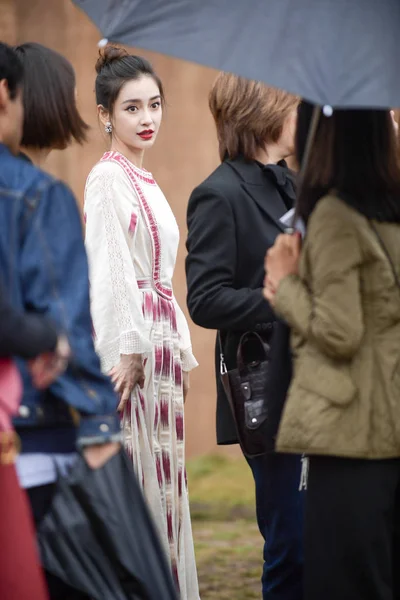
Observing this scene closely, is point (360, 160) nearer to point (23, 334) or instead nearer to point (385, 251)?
point (385, 251)

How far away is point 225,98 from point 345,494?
5.89 feet

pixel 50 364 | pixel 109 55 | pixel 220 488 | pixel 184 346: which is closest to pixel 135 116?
pixel 109 55

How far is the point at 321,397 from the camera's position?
3473 millimetres

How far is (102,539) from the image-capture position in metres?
3.14

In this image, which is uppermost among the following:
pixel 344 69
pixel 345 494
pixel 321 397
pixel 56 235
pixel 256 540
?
pixel 344 69

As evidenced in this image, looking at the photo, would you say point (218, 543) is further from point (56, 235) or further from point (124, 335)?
point (56, 235)

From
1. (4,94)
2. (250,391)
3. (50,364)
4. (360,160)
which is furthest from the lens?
(250,391)

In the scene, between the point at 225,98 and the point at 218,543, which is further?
the point at 218,543

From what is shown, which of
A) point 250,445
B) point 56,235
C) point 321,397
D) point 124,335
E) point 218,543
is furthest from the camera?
point 218,543

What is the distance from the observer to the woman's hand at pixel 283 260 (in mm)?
3670

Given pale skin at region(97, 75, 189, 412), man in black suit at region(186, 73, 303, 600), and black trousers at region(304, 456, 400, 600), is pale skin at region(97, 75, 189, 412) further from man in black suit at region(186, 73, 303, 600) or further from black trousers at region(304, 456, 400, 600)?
black trousers at region(304, 456, 400, 600)

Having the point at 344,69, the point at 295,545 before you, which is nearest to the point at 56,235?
the point at 344,69

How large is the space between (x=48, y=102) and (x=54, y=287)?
1.88 feet

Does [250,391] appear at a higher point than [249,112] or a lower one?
lower
